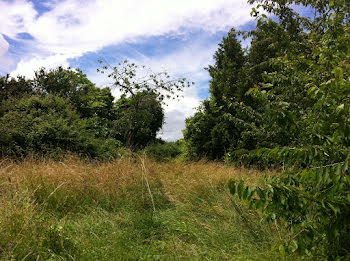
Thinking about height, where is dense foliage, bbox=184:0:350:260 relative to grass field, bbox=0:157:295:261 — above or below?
above

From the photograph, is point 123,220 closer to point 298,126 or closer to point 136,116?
point 298,126

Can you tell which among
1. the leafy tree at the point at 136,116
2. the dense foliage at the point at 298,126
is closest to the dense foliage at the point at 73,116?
the leafy tree at the point at 136,116

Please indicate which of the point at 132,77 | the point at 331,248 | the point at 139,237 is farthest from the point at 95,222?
the point at 132,77

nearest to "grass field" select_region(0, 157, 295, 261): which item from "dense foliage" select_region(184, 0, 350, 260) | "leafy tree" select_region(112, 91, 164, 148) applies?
"dense foliage" select_region(184, 0, 350, 260)

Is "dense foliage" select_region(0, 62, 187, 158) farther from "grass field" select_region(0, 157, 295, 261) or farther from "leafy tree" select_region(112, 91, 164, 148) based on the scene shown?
"grass field" select_region(0, 157, 295, 261)

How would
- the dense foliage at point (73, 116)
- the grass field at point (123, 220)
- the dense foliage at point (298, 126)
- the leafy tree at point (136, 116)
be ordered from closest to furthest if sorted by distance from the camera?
the dense foliage at point (298, 126) → the grass field at point (123, 220) → the dense foliage at point (73, 116) → the leafy tree at point (136, 116)

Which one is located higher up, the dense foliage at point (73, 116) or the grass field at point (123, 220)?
the dense foliage at point (73, 116)

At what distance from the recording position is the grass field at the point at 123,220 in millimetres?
3020

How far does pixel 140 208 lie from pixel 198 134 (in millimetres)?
7946

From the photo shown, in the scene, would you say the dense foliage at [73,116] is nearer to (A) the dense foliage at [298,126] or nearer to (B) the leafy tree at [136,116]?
(B) the leafy tree at [136,116]

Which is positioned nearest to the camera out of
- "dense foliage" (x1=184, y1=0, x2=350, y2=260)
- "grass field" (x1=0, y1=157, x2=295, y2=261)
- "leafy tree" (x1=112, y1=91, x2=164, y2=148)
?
"dense foliage" (x1=184, y1=0, x2=350, y2=260)

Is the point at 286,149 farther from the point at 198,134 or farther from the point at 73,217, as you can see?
the point at 198,134

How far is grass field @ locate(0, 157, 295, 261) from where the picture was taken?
3.02 m

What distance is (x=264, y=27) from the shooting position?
183 inches
